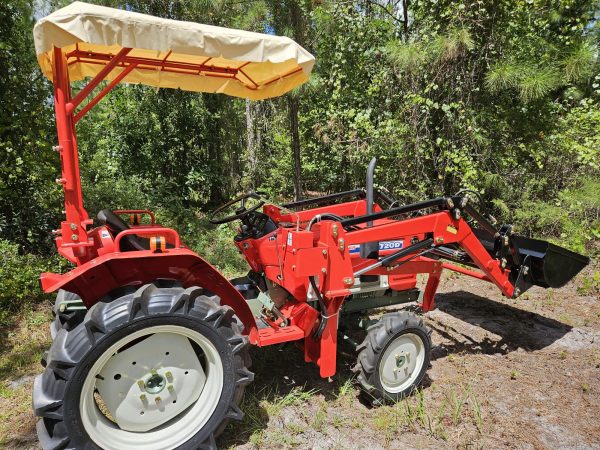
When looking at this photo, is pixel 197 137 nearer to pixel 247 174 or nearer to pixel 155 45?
pixel 247 174

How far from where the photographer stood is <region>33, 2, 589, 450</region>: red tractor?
2.07 metres

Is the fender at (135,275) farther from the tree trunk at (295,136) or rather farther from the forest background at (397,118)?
the tree trunk at (295,136)

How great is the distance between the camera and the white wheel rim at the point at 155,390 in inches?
86.0

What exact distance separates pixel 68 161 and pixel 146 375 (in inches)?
48.2

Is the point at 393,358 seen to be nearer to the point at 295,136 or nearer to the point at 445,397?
the point at 445,397

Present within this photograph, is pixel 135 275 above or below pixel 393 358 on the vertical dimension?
above

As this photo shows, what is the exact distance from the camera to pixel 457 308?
4820 millimetres

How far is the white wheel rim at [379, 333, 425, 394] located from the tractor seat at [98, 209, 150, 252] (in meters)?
1.76

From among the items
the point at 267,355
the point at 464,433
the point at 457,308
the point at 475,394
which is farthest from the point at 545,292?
the point at 267,355

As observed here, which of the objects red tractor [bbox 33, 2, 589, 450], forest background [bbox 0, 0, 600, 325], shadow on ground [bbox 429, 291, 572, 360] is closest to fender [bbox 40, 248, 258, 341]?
red tractor [bbox 33, 2, 589, 450]

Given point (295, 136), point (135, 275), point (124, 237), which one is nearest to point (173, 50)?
point (124, 237)

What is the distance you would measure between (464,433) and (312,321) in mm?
1188

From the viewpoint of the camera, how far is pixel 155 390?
7.57ft

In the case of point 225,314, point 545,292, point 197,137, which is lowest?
point 545,292
